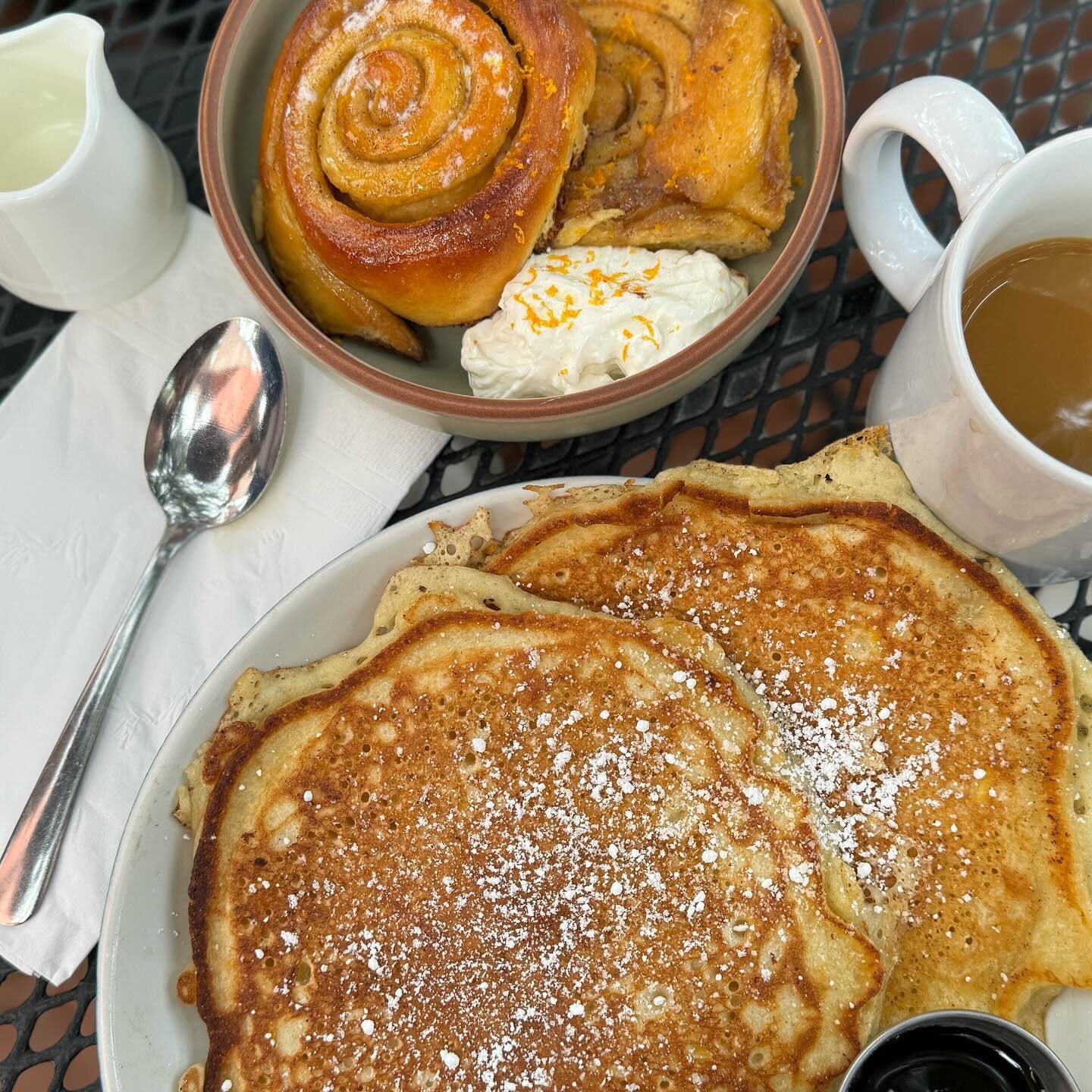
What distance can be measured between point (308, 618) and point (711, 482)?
0.47 m

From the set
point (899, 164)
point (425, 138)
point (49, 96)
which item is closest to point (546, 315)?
point (425, 138)

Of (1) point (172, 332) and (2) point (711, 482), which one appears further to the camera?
(1) point (172, 332)

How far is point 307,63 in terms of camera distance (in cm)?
109

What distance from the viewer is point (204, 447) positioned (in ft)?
4.07

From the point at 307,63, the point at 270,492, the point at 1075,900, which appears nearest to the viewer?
the point at 1075,900

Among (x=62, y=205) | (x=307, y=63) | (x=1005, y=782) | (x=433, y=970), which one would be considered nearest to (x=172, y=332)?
(x=62, y=205)

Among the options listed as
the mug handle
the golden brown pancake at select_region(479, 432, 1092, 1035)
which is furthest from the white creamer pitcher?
the mug handle

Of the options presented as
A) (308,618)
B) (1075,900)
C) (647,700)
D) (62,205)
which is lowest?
(1075,900)

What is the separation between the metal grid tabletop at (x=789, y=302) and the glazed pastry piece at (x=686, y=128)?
0.71ft

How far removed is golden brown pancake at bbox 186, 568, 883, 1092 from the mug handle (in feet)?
1.42

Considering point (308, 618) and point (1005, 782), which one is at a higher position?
point (308, 618)

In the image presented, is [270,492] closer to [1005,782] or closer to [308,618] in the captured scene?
[308,618]

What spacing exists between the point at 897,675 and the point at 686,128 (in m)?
0.63

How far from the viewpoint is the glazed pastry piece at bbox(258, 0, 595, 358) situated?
1042mm
